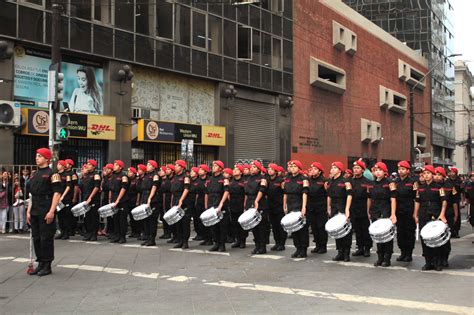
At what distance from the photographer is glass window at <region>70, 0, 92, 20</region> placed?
68.6ft

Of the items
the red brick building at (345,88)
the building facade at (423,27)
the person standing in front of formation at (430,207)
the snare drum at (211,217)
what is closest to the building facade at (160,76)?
the red brick building at (345,88)

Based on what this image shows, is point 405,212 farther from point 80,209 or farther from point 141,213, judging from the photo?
point 80,209

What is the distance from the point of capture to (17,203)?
16.0 meters

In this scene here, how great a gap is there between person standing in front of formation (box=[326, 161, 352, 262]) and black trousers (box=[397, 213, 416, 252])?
982mm

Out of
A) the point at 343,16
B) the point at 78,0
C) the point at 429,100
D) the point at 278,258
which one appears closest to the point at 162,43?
the point at 78,0

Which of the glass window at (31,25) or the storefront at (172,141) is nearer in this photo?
the glass window at (31,25)

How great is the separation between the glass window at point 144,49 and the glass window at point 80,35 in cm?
253

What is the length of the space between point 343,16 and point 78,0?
25.4m

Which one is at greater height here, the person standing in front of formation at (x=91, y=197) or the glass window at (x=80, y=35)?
the glass window at (x=80, y=35)

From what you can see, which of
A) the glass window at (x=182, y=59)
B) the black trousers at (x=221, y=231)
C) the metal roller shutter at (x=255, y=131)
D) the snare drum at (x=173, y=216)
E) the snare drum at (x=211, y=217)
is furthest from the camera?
the metal roller shutter at (x=255, y=131)

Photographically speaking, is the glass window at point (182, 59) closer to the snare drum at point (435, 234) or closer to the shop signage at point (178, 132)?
the shop signage at point (178, 132)

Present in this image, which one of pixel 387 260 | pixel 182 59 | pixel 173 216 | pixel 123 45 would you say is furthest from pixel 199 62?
pixel 387 260

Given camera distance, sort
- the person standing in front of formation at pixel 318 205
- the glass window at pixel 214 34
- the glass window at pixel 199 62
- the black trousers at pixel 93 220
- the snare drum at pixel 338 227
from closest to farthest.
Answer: the snare drum at pixel 338 227
the person standing in front of formation at pixel 318 205
the black trousers at pixel 93 220
the glass window at pixel 199 62
the glass window at pixel 214 34

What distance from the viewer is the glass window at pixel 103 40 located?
2164 centimetres
